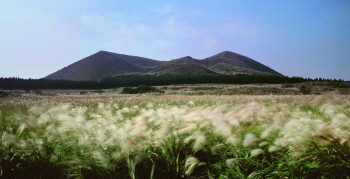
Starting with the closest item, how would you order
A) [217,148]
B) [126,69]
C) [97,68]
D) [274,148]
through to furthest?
[274,148], [217,148], [97,68], [126,69]

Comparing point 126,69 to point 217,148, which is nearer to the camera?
point 217,148

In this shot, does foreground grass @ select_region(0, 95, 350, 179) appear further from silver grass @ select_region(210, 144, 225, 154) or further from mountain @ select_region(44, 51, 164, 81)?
mountain @ select_region(44, 51, 164, 81)

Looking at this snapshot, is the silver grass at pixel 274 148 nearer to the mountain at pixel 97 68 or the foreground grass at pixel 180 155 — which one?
the foreground grass at pixel 180 155

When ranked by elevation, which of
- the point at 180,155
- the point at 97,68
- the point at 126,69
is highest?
the point at 97,68

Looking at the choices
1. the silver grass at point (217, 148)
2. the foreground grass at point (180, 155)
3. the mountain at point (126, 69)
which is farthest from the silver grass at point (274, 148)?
the mountain at point (126, 69)

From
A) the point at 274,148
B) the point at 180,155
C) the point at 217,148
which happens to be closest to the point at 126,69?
the point at 180,155

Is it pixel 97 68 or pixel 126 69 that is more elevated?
pixel 97 68

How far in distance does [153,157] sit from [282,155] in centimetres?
157

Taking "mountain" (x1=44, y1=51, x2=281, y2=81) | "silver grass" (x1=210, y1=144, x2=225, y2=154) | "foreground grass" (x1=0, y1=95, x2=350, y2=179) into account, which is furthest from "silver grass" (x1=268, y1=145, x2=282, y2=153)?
"mountain" (x1=44, y1=51, x2=281, y2=81)

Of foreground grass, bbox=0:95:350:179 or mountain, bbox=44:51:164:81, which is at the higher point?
mountain, bbox=44:51:164:81

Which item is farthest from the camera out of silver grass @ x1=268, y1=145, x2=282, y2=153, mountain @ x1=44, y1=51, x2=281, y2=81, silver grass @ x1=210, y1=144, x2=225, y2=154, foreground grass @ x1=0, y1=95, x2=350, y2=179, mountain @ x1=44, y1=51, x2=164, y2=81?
mountain @ x1=44, y1=51, x2=164, y2=81

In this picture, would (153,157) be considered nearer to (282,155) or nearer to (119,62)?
(282,155)

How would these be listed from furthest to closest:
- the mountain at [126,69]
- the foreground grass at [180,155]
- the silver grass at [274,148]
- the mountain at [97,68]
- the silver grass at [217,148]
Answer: the mountain at [97,68]
the mountain at [126,69]
the silver grass at [217,148]
the silver grass at [274,148]
the foreground grass at [180,155]

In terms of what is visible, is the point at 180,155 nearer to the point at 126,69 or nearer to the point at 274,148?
the point at 274,148
